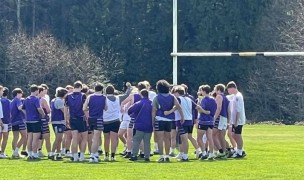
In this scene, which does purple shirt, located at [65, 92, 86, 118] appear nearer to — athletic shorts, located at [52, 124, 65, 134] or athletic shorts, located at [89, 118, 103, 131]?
athletic shorts, located at [89, 118, 103, 131]

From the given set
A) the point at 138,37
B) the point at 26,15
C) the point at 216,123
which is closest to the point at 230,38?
the point at 138,37

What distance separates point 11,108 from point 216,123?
541 centimetres

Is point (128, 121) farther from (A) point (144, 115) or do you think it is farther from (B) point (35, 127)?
(B) point (35, 127)

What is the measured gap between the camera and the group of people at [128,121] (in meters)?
23.5

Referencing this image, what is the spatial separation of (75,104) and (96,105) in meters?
0.51

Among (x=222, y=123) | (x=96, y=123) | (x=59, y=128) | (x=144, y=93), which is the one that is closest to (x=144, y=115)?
(x=144, y=93)

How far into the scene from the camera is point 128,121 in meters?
25.5

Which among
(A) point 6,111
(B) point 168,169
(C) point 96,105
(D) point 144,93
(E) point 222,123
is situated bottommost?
(B) point 168,169

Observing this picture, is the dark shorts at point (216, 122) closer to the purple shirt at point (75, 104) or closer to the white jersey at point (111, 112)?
the white jersey at point (111, 112)

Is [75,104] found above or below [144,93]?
below

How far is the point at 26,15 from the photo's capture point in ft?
241

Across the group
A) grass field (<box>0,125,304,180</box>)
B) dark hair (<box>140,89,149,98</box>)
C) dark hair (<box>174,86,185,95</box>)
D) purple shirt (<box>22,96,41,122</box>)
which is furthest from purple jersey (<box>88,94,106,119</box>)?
dark hair (<box>174,86,185,95</box>)

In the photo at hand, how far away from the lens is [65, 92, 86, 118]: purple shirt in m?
23.3

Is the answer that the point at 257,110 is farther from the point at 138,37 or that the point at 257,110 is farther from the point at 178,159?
the point at 178,159
